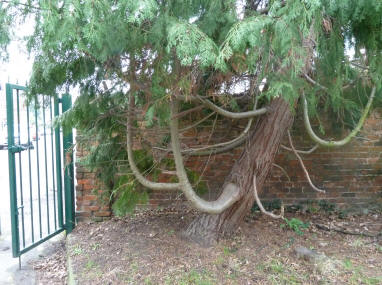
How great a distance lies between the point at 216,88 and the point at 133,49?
986 mm

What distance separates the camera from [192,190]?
10.0 ft

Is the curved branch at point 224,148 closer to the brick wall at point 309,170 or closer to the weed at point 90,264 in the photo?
Answer: the brick wall at point 309,170

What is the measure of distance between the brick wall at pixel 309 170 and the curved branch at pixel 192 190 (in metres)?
1.15

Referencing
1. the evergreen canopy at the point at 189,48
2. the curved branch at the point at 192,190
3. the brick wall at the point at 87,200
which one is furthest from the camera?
the brick wall at the point at 87,200

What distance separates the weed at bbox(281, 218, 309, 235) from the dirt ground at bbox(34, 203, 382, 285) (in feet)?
0.04

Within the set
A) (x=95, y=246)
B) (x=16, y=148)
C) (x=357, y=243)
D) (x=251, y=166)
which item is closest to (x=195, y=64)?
(x=251, y=166)

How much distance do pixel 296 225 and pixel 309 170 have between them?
1066 mm

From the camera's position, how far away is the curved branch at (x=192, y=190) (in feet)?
9.19

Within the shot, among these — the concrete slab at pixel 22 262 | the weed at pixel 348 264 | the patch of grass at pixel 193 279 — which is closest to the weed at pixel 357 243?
the weed at pixel 348 264

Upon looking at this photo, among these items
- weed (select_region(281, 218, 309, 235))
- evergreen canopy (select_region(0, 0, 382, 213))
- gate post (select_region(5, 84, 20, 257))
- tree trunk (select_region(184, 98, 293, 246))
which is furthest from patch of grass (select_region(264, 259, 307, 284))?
gate post (select_region(5, 84, 20, 257))

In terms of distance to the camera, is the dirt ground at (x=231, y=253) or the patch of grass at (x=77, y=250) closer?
the dirt ground at (x=231, y=253)

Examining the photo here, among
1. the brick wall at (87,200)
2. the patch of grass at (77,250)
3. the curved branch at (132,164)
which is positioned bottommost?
the patch of grass at (77,250)

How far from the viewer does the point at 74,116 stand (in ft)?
10.2

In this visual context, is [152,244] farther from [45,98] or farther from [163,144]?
[45,98]
